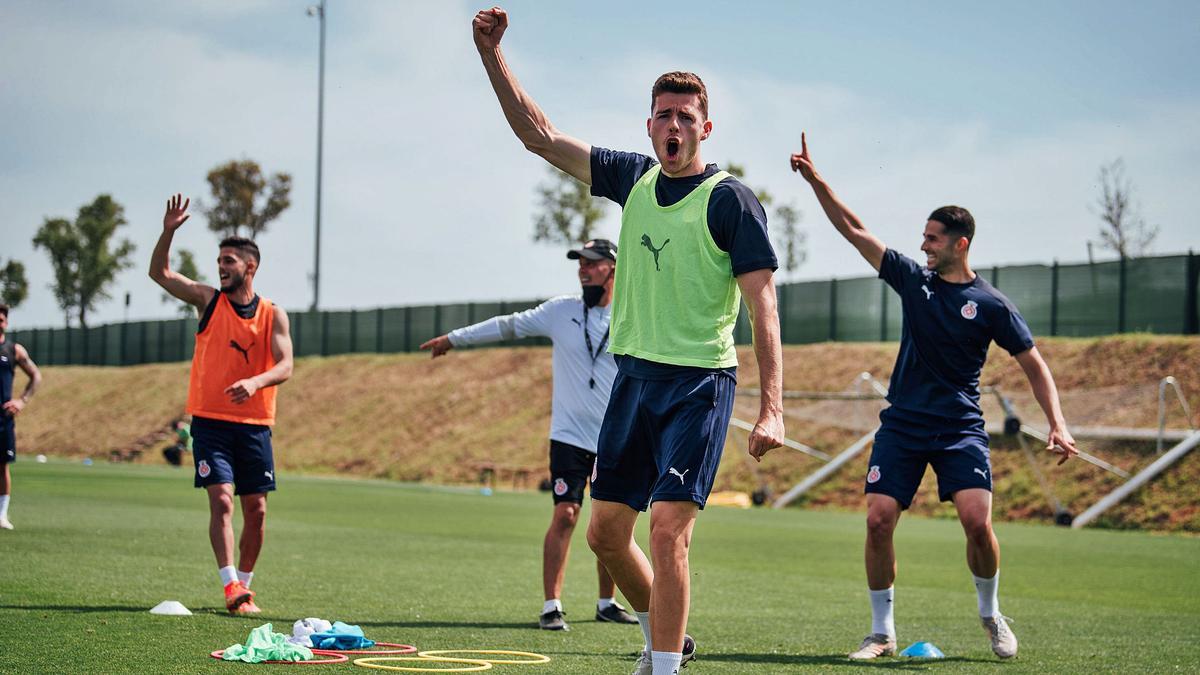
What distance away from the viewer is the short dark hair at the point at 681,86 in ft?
17.2

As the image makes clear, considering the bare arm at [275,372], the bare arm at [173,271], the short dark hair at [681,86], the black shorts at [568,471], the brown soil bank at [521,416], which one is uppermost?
the short dark hair at [681,86]

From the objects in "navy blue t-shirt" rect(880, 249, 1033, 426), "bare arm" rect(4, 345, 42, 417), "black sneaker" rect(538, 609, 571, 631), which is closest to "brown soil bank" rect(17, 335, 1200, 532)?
"bare arm" rect(4, 345, 42, 417)

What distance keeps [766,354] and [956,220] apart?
323cm

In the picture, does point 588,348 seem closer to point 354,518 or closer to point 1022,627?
point 1022,627

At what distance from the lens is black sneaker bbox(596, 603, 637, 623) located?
8.79 meters

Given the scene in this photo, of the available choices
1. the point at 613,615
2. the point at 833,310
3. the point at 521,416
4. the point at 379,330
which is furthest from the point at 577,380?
the point at 379,330

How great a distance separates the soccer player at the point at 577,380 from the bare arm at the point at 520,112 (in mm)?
3033

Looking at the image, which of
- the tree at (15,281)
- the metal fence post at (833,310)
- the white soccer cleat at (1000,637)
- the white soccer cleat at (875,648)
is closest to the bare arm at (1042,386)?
the white soccer cleat at (1000,637)

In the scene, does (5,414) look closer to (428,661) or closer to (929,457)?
(428,661)

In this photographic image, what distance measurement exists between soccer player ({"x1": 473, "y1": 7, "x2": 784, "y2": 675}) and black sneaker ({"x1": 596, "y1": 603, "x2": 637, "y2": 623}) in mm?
3301

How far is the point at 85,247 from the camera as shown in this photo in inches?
2709

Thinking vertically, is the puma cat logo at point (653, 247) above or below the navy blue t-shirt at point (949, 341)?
above

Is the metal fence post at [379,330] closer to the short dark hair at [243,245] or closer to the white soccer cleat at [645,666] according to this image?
the short dark hair at [243,245]

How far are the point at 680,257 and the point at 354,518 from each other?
1417 centimetres
